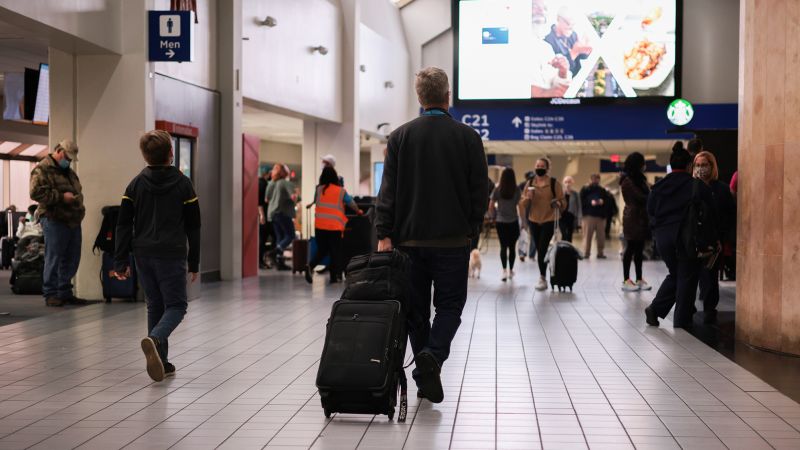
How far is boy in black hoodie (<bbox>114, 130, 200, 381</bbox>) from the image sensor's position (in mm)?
6309

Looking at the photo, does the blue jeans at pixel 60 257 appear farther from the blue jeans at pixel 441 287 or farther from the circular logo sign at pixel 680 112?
the circular logo sign at pixel 680 112

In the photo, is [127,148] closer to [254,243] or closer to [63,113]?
[63,113]

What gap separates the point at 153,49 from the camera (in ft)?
36.9

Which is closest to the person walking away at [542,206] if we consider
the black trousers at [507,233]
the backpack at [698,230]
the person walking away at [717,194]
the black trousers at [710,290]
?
the black trousers at [507,233]

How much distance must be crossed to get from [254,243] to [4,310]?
5.40m

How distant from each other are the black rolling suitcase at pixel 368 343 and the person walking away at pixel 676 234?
4.30 m

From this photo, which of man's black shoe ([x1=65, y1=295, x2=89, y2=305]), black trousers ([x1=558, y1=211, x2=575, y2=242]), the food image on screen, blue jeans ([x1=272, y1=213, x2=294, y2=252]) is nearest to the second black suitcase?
man's black shoe ([x1=65, y1=295, x2=89, y2=305])

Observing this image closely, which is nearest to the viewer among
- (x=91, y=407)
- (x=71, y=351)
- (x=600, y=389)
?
(x=91, y=407)

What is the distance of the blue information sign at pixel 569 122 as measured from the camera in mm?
20688

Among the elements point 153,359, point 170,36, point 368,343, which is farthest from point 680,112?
point 368,343

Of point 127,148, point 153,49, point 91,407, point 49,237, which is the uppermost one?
point 153,49

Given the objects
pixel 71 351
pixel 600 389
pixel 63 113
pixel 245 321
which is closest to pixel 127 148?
pixel 63 113

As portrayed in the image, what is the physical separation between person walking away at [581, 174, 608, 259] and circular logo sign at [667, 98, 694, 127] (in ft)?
6.96

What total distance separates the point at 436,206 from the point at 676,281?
4213 mm
